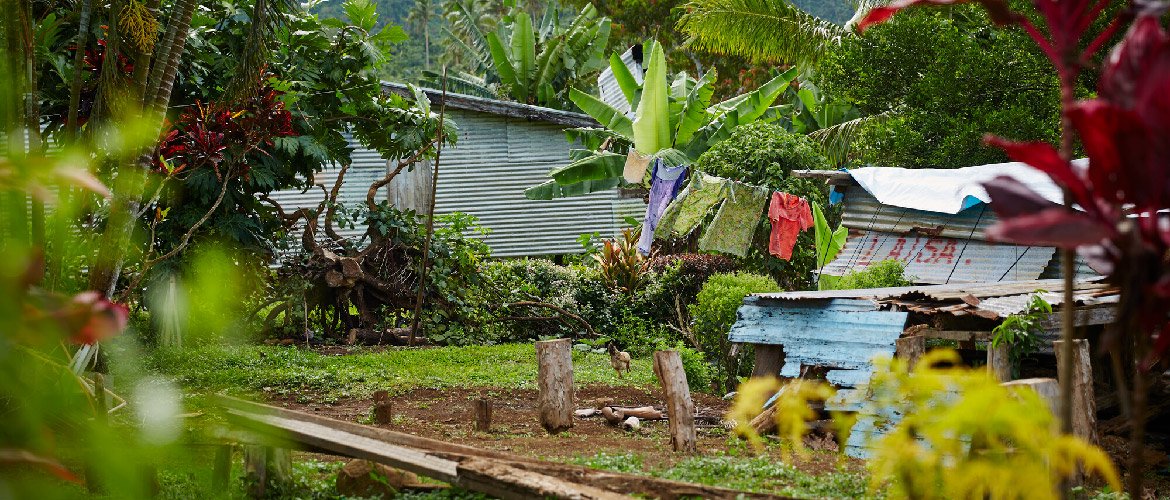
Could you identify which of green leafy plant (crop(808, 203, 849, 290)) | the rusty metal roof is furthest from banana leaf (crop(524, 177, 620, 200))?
the rusty metal roof

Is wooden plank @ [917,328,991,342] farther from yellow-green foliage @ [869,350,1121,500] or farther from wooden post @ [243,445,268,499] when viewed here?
wooden post @ [243,445,268,499]

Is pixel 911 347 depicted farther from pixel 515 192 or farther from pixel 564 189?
pixel 515 192

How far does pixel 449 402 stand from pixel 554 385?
1.73m

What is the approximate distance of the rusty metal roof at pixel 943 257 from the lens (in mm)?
9812

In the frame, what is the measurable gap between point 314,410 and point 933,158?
10.1 metres

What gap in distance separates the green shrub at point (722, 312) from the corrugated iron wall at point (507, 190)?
6733 millimetres

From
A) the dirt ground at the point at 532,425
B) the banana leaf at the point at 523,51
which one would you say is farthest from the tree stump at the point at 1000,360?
the banana leaf at the point at 523,51

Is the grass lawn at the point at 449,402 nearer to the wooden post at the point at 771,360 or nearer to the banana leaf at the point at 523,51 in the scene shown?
the wooden post at the point at 771,360

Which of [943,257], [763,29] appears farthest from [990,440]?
[763,29]

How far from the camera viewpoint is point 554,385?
667cm

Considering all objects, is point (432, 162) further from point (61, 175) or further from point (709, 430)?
point (61, 175)

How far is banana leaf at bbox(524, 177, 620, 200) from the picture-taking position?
15.2 metres

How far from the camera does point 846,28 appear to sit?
51.4 feet

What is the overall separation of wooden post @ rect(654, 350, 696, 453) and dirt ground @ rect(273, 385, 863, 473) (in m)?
0.14
